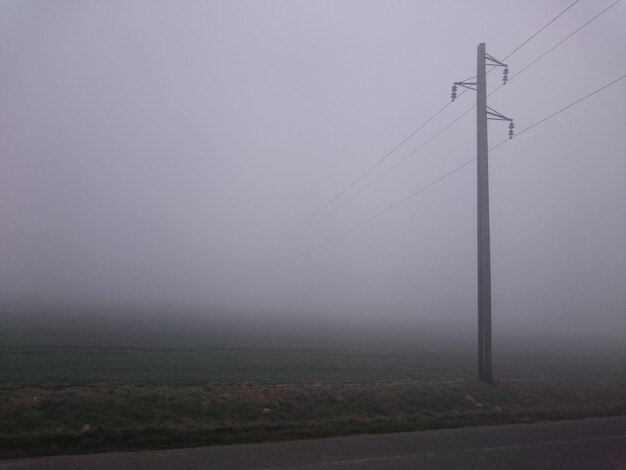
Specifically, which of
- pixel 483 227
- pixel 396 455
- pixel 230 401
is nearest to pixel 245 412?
pixel 230 401

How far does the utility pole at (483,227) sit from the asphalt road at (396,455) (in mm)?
7925

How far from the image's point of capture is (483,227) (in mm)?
22359

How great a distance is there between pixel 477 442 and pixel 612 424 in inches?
223

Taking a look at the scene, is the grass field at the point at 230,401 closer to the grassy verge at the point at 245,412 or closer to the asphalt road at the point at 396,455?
the grassy verge at the point at 245,412

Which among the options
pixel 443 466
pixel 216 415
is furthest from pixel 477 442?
pixel 216 415

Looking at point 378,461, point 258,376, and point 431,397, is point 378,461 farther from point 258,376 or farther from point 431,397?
point 258,376

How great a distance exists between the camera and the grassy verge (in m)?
12.1

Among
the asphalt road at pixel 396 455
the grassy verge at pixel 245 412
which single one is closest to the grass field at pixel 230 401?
the grassy verge at pixel 245 412

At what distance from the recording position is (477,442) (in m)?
12.7

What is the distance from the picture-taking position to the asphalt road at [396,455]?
10109 mm

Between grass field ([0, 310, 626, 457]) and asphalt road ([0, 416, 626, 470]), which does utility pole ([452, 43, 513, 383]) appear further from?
asphalt road ([0, 416, 626, 470])

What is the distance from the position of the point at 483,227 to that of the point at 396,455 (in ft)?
44.0

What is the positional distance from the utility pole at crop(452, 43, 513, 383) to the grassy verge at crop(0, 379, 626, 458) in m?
1.42

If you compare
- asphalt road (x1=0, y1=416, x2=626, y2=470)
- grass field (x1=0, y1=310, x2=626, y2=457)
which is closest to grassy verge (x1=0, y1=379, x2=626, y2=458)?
grass field (x1=0, y1=310, x2=626, y2=457)
